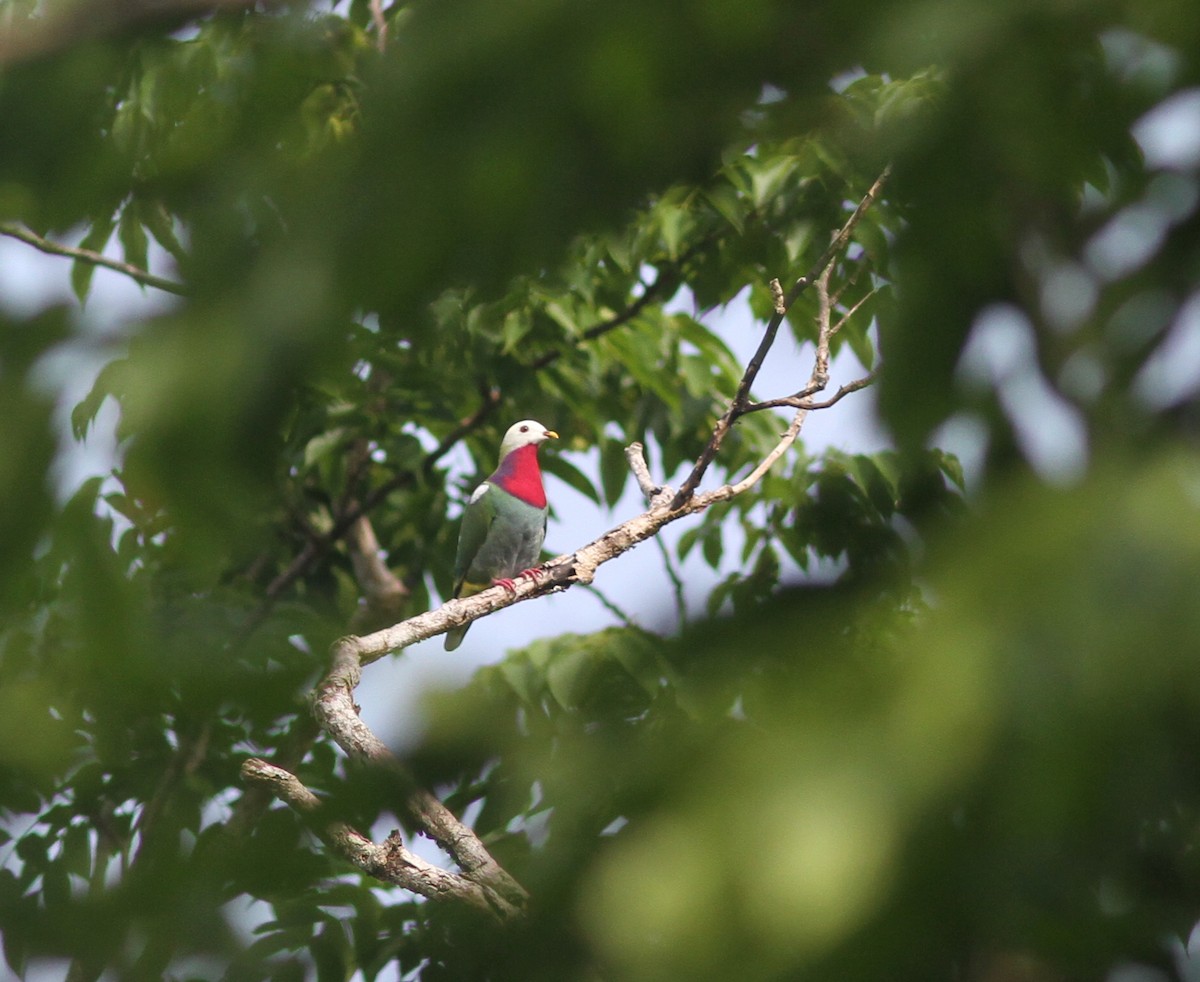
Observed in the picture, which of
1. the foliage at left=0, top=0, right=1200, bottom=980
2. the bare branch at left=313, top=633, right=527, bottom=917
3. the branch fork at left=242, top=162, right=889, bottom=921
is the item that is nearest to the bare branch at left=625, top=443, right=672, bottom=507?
the branch fork at left=242, top=162, right=889, bottom=921

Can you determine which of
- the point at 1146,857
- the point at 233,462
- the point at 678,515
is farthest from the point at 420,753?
the point at 678,515

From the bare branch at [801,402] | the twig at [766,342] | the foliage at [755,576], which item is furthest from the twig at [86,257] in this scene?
the bare branch at [801,402]

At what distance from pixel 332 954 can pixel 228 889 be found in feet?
3.52

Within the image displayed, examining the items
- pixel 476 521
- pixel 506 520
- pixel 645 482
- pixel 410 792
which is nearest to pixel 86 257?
pixel 410 792

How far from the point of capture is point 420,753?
876 mm

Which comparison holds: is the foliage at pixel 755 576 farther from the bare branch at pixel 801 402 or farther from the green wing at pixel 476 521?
the green wing at pixel 476 521

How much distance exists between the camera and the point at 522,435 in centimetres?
669

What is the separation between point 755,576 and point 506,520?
5.40m

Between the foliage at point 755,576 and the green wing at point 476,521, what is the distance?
508cm

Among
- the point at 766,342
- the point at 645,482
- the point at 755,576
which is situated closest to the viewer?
the point at 755,576

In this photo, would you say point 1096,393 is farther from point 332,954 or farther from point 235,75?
point 332,954

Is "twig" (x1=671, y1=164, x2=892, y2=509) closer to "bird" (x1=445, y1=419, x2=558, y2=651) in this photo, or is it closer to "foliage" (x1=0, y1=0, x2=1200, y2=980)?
"foliage" (x1=0, y1=0, x2=1200, y2=980)

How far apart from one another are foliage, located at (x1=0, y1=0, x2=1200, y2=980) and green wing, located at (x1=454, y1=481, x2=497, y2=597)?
5.08 metres

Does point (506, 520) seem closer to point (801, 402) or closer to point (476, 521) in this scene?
point (476, 521)
